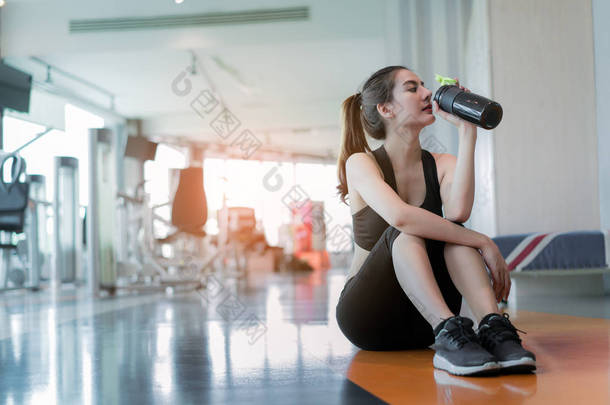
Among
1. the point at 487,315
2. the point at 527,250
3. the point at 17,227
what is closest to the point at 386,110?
the point at 487,315

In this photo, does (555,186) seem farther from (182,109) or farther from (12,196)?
(182,109)

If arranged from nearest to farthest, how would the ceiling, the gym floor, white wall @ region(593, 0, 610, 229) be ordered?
1. the gym floor
2. white wall @ region(593, 0, 610, 229)
3. the ceiling

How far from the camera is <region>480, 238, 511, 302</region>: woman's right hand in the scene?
4.12 ft

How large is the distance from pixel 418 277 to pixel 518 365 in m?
0.24

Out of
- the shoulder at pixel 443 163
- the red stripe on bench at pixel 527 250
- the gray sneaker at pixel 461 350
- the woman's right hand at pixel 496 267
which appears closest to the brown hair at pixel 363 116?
the shoulder at pixel 443 163

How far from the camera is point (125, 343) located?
5.93 feet

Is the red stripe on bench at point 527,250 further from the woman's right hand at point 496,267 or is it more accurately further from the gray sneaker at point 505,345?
the gray sneaker at point 505,345

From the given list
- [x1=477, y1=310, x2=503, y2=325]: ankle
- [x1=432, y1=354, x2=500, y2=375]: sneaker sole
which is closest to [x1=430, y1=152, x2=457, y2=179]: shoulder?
[x1=477, y1=310, x2=503, y2=325]: ankle

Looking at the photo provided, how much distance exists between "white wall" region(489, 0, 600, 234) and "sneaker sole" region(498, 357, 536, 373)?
98.3 inches

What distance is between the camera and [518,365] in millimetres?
1067

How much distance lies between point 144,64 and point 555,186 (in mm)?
5712

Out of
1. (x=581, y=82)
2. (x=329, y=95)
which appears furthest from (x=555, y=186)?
(x=329, y=95)

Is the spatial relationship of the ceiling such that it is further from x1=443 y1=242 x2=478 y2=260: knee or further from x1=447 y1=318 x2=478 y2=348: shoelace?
x1=447 y1=318 x2=478 y2=348: shoelace

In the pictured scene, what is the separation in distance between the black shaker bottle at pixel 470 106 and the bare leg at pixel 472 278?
10.4 inches
